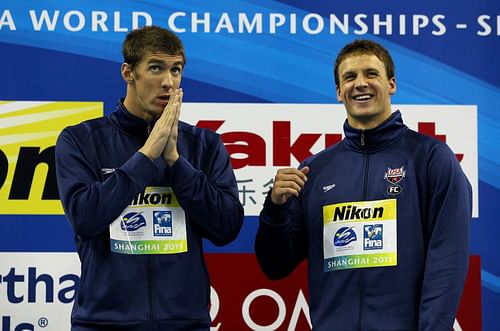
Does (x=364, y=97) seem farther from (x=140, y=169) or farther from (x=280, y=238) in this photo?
(x=140, y=169)

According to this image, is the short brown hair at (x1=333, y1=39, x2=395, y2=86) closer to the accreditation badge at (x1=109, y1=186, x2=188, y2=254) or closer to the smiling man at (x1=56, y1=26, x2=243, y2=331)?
the smiling man at (x1=56, y1=26, x2=243, y2=331)

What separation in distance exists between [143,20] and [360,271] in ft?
4.82

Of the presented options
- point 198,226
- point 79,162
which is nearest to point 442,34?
point 198,226

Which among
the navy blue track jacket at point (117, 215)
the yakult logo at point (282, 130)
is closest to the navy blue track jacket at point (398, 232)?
the navy blue track jacket at point (117, 215)

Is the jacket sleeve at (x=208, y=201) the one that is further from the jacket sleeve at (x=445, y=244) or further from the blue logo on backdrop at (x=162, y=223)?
the jacket sleeve at (x=445, y=244)

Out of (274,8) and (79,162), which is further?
(274,8)

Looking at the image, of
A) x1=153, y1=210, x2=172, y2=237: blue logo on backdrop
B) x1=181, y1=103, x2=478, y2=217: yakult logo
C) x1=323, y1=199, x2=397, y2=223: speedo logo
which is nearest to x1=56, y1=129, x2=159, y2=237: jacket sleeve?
x1=153, y1=210, x2=172, y2=237: blue logo on backdrop

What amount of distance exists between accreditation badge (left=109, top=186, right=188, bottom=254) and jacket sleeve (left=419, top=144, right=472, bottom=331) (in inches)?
31.2

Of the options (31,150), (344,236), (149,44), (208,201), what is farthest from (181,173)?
(31,150)

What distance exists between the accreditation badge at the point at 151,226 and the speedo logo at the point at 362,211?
0.50 meters

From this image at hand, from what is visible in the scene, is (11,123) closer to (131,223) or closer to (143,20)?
(143,20)

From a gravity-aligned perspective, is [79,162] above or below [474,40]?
below

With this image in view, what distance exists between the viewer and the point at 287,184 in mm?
2682

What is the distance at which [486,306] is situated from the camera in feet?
11.2
